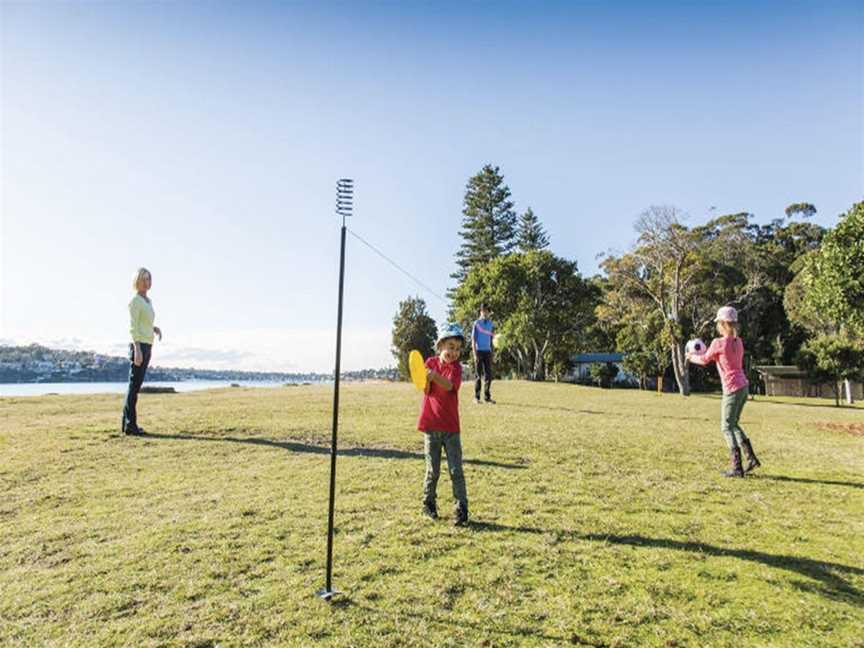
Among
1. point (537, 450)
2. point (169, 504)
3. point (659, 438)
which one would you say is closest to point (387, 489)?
point (169, 504)

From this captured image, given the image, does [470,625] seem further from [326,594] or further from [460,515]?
[460,515]

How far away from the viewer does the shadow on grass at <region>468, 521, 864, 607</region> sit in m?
3.90

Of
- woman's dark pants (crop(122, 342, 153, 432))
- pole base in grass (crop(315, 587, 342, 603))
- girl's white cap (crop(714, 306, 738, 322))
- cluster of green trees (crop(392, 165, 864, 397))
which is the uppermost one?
cluster of green trees (crop(392, 165, 864, 397))

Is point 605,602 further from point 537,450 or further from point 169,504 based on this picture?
point 537,450

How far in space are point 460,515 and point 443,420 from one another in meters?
0.94

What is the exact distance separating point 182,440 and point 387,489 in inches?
184

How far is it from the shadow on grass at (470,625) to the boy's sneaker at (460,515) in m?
1.68

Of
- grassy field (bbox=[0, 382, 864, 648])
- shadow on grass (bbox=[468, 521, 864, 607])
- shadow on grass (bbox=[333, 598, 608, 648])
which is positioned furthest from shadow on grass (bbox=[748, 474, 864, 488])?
shadow on grass (bbox=[333, 598, 608, 648])

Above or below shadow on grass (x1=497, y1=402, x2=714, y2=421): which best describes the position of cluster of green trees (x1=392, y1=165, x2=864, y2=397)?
above

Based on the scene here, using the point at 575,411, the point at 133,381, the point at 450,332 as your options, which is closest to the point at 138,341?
the point at 133,381

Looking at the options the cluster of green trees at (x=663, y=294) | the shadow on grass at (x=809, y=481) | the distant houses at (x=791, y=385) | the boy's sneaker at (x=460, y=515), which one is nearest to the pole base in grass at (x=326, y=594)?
the boy's sneaker at (x=460, y=515)

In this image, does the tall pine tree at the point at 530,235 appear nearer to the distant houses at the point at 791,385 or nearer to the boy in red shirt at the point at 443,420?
the distant houses at the point at 791,385

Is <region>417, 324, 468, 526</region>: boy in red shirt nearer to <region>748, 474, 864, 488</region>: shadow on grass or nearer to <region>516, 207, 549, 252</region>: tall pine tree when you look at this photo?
<region>748, 474, 864, 488</region>: shadow on grass

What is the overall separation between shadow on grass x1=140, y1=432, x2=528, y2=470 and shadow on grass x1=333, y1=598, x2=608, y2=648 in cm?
419
